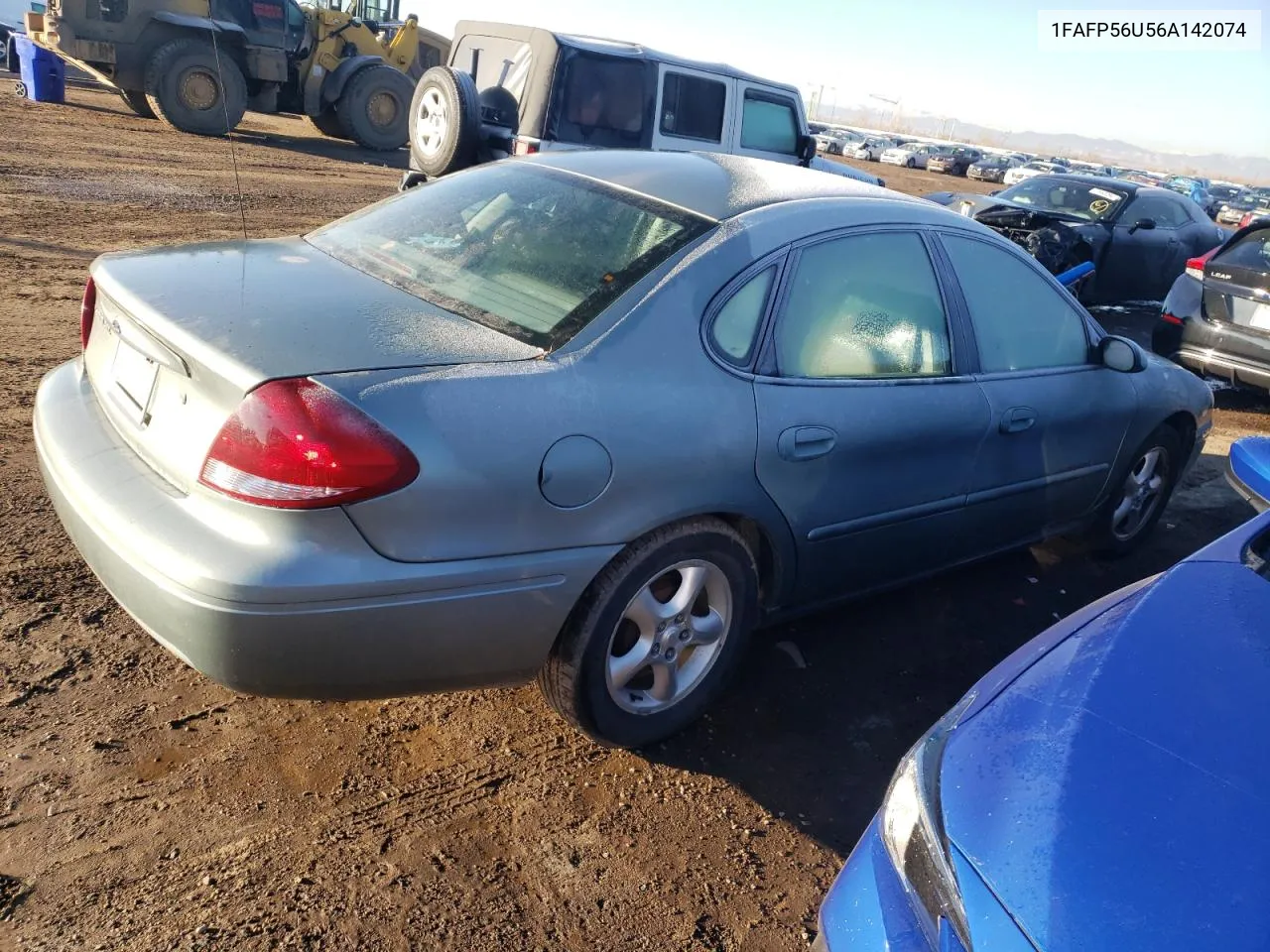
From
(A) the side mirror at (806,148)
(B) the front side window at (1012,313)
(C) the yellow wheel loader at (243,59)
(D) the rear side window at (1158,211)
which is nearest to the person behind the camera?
(B) the front side window at (1012,313)

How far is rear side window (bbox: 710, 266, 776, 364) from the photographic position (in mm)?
2775

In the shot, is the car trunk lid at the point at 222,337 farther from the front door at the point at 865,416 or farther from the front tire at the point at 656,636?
the front door at the point at 865,416

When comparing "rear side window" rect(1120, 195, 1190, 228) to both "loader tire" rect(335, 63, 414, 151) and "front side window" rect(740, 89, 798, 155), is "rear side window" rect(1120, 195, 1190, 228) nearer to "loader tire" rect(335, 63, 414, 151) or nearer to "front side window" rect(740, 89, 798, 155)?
"front side window" rect(740, 89, 798, 155)

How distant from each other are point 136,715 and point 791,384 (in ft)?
6.65

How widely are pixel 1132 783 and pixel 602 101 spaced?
336 inches

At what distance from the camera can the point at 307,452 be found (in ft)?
6.98

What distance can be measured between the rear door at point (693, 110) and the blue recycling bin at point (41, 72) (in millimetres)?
12433

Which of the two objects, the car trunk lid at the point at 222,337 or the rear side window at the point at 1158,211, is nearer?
the car trunk lid at the point at 222,337

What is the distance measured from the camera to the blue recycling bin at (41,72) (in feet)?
54.5

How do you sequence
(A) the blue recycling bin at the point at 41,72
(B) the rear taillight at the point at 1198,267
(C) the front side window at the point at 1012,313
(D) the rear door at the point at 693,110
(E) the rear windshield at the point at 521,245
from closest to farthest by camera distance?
1. (E) the rear windshield at the point at 521,245
2. (C) the front side window at the point at 1012,313
3. (B) the rear taillight at the point at 1198,267
4. (D) the rear door at the point at 693,110
5. (A) the blue recycling bin at the point at 41,72

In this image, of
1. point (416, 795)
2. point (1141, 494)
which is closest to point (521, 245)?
point (416, 795)

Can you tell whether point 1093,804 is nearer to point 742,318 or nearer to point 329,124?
point 742,318

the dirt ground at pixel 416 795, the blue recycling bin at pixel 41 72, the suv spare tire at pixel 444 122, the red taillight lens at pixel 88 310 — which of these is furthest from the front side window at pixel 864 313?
the blue recycling bin at pixel 41 72

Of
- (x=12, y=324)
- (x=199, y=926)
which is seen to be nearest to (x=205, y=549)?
(x=199, y=926)
